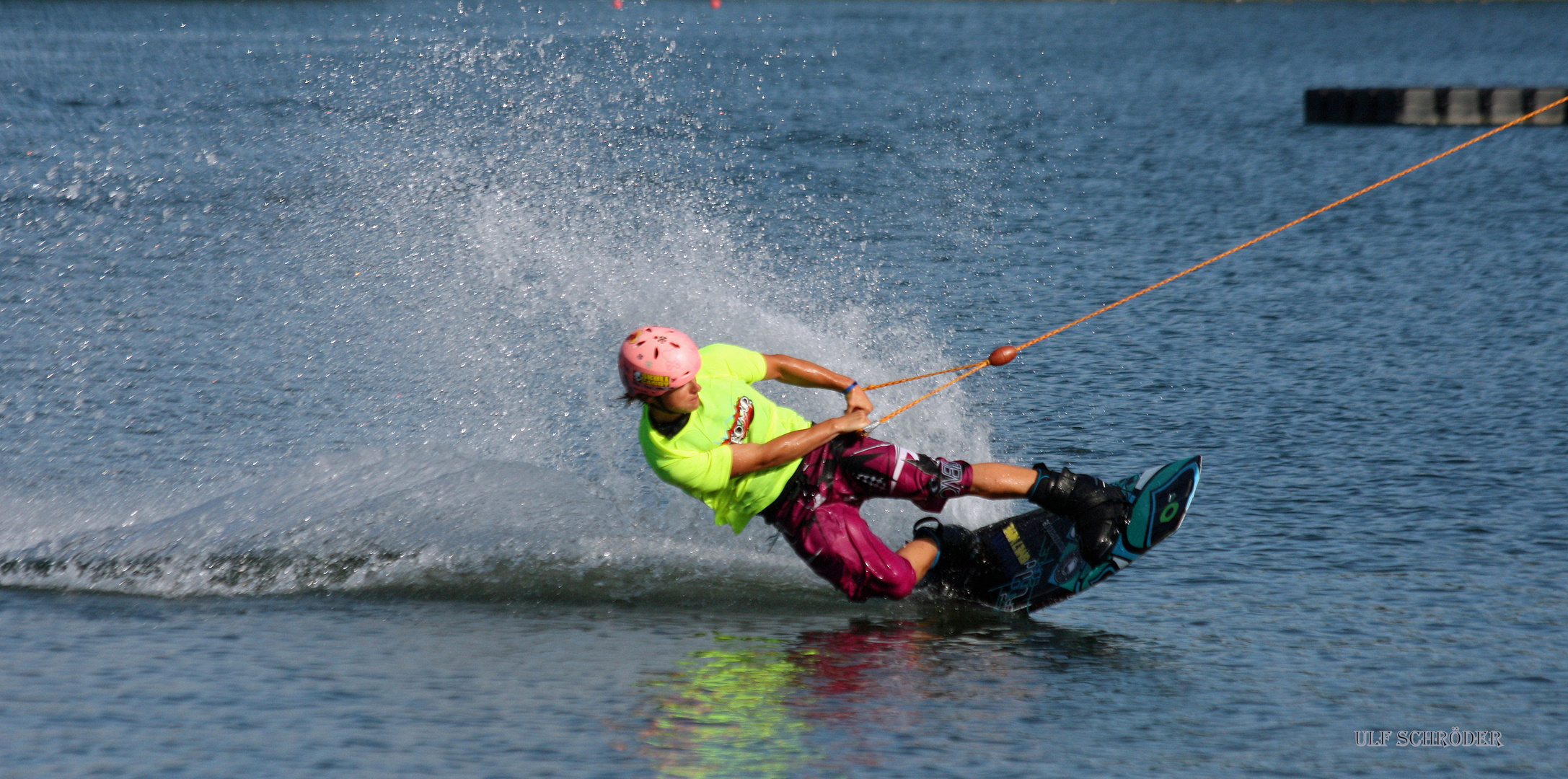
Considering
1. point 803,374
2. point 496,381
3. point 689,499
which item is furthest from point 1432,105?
point 803,374

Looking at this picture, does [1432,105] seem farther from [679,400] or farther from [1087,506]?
[679,400]

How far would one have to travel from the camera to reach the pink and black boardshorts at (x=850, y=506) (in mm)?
7258

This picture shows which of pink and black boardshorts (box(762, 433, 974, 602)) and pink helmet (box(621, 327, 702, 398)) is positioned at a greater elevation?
pink helmet (box(621, 327, 702, 398))

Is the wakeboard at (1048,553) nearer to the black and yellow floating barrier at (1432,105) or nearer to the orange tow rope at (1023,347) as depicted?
the orange tow rope at (1023,347)

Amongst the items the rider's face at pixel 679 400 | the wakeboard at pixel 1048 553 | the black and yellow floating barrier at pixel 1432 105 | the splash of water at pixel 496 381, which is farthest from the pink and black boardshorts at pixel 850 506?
the black and yellow floating barrier at pixel 1432 105

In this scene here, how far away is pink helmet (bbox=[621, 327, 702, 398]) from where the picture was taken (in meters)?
6.65

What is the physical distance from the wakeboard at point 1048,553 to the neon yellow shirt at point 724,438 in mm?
1187

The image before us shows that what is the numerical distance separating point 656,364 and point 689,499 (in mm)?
2396

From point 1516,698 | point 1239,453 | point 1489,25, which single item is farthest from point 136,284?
point 1489,25

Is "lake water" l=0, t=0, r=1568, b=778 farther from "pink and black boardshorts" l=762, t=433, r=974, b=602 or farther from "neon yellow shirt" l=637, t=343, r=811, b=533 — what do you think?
"neon yellow shirt" l=637, t=343, r=811, b=533

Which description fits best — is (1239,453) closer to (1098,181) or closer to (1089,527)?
(1089,527)

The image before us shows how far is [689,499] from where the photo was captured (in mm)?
8930

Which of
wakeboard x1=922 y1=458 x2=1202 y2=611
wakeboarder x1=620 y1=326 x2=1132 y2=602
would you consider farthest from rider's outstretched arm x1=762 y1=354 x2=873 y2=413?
wakeboard x1=922 y1=458 x2=1202 y2=611

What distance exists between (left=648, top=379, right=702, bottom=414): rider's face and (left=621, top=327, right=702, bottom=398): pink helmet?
0.13 ft
